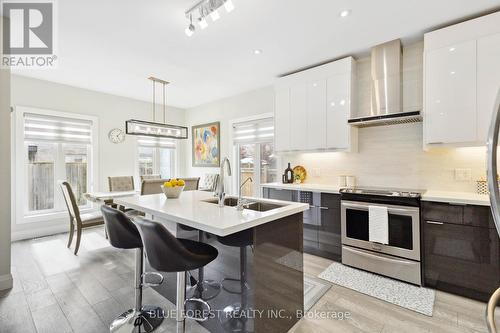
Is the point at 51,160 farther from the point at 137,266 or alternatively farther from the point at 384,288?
the point at 384,288

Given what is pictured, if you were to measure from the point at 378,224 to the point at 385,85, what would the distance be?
1730 mm

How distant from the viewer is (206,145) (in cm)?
584

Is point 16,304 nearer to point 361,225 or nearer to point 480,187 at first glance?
point 361,225

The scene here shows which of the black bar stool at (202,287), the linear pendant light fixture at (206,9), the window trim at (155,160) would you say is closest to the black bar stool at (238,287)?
the black bar stool at (202,287)

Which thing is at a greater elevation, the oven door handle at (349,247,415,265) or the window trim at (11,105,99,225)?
the window trim at (11,105,99,225)

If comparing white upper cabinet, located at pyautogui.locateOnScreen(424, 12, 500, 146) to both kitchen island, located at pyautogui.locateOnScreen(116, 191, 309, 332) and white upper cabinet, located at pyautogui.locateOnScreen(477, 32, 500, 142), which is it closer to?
white upper cabinet, located at pyautogui.locateOnScreen(477, 32, 500, 142)

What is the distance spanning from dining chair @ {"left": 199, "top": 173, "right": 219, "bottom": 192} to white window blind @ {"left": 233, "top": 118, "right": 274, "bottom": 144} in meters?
0.96

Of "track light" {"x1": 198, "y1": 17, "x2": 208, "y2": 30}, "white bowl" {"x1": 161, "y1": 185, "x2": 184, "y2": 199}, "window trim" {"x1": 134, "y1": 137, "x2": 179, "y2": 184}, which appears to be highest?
"track light" {"x1": 198, "y1": 17, "x2": 208, "y2": 30}

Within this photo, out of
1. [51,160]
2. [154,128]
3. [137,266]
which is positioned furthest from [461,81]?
[51,160]

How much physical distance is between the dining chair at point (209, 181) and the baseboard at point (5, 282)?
10.4 ft

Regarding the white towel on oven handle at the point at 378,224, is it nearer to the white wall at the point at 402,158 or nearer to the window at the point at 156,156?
the white wall at the point at 402,158

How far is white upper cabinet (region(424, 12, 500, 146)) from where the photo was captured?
89.4 inches

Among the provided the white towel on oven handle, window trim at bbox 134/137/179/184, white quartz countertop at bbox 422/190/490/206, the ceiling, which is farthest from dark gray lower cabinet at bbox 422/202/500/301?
window trim at bbox 134/137/179/184

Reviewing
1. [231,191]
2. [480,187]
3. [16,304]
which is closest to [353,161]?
[480,187]
